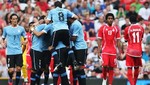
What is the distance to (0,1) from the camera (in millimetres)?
32406

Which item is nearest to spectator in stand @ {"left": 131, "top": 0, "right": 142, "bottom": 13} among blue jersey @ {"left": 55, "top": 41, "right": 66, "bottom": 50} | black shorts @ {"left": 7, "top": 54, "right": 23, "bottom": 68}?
black shorts @ {"left": 7, "top": 54, "right": 23, "bottom": 68}

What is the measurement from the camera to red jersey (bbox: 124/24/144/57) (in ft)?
75.4

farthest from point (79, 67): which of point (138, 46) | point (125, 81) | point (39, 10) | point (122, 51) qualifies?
point (39, 10)

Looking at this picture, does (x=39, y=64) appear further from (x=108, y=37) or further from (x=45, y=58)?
(x=108, y=37)

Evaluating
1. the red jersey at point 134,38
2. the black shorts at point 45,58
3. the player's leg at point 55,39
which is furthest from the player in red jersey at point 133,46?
the player's leg at point 55,39

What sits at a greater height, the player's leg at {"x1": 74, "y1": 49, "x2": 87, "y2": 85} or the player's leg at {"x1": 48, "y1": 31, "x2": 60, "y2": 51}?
the player's leg at {"x1": 48, "y1": 31, "x2": 60, "y2": 51}

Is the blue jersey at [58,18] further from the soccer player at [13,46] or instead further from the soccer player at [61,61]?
the soccer player at [13,46]

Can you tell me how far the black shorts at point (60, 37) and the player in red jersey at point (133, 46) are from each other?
287cm

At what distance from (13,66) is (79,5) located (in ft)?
32.1

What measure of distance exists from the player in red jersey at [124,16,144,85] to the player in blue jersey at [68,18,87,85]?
193cm

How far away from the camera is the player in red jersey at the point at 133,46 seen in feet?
75.4

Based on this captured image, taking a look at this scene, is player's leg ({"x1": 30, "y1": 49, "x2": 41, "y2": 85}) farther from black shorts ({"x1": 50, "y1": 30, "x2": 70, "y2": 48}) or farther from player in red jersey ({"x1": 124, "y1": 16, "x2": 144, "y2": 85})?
player in red jersey ({"x1": 124, "y1": 16, "x2": 144, "y2": 85})

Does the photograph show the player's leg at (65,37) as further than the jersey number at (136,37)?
No

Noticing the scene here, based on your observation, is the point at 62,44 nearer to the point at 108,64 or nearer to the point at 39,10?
the point at 108,64
